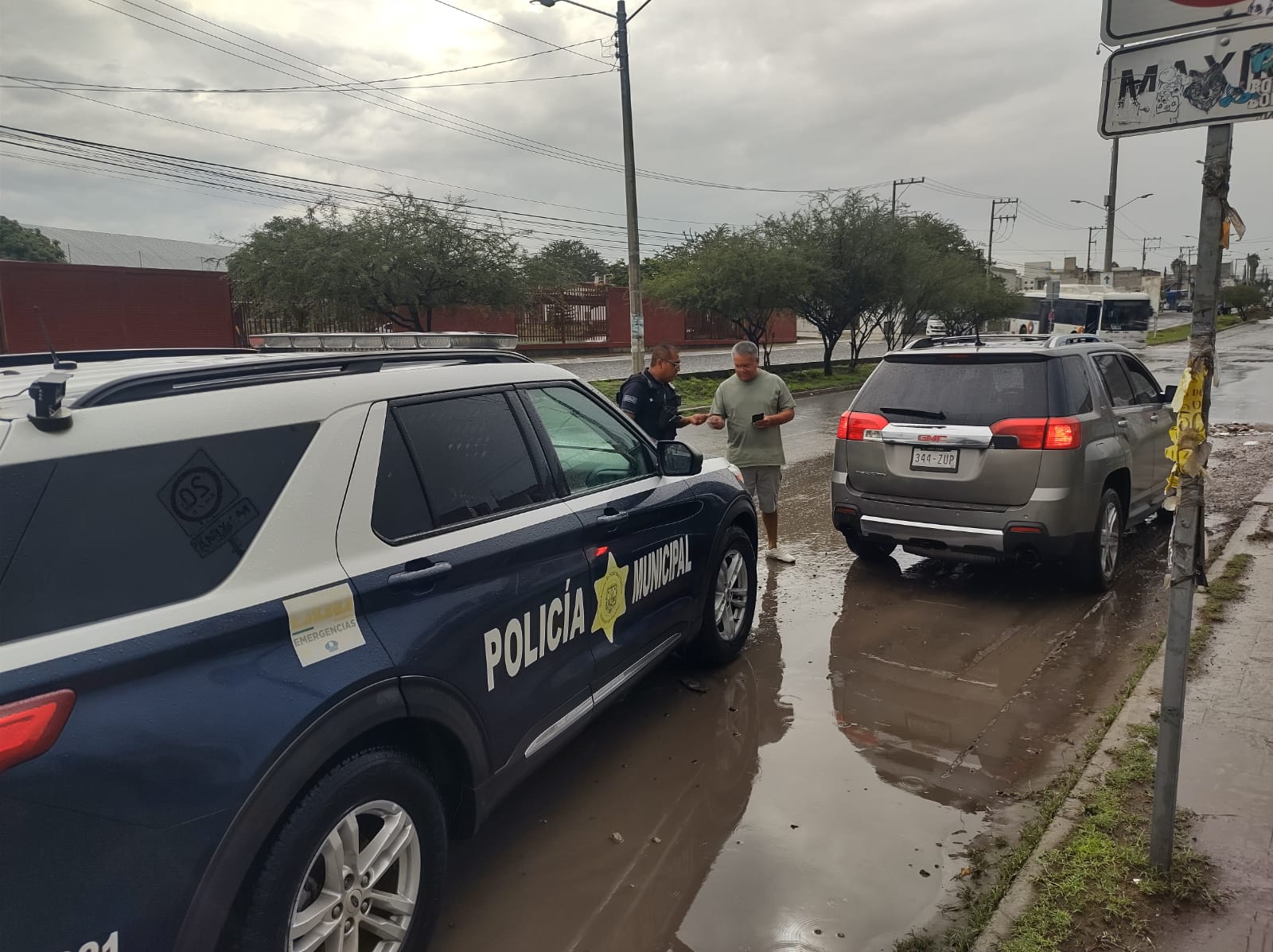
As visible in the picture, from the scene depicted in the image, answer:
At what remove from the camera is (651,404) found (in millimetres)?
6539

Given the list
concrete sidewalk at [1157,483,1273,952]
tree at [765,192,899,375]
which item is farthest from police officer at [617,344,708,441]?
tree at [765,192,899,375]

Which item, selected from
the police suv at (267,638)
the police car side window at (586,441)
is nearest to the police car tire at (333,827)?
the police suv at (267,638)

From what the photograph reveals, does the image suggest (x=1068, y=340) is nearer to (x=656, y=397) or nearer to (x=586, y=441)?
(x=656, y=397)

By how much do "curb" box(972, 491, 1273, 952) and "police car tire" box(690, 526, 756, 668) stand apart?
180 centimetres

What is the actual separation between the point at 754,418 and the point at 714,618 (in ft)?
7.29

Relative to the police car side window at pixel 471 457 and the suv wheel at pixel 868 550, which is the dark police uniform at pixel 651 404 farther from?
the police car side window at pixel 471 457

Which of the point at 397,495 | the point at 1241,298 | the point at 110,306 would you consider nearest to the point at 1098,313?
the point at 110,306

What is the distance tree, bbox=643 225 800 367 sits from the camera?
24.7 metres

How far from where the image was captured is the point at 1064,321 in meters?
44.8

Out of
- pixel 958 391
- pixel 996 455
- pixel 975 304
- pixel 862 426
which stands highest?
pixel 975 304

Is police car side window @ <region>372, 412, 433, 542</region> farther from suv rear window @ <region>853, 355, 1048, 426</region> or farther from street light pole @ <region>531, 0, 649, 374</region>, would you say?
street light pole @ <region>531, 0, 649, 374</region>

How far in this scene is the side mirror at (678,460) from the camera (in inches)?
168

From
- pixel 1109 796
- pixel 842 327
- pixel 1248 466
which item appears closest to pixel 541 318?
pixel 842 327

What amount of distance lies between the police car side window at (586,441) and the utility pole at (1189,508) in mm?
2049
